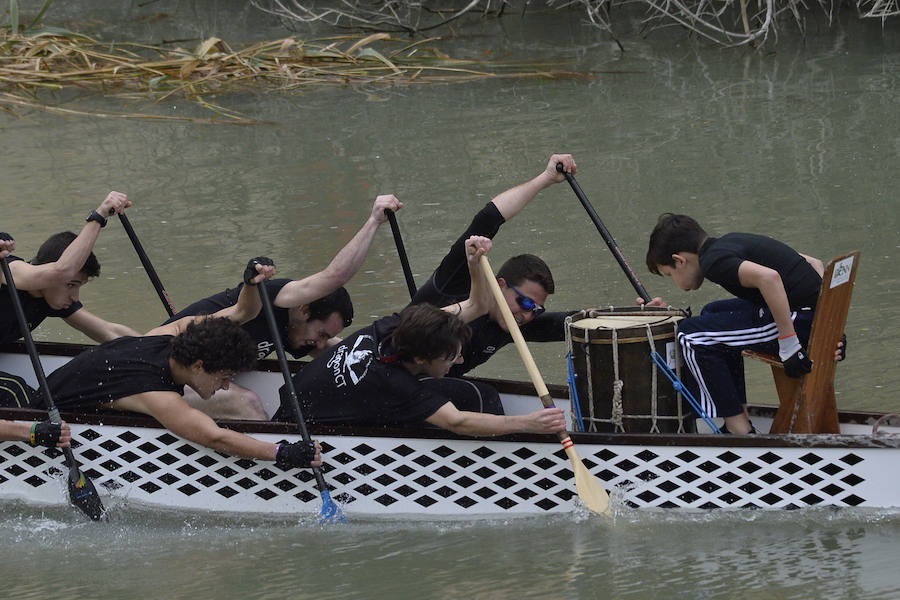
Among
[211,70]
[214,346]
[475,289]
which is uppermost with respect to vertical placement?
[211,70]

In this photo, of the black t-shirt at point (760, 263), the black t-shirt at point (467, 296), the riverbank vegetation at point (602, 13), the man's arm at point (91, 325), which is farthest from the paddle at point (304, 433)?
the riverbank vegetation at point (602, 13)

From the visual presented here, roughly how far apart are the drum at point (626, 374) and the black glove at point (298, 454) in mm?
1148

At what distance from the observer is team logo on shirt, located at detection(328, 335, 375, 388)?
550cm

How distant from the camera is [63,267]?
615 centimetres

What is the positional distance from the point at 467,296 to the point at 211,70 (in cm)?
952

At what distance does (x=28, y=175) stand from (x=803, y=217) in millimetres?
6983

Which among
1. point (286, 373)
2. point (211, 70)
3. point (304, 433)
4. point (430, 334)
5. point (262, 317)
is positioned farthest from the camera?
point (211, 70)

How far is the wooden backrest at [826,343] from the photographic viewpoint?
17.0 feet

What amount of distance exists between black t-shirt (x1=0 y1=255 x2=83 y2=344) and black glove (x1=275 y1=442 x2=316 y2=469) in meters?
1.63

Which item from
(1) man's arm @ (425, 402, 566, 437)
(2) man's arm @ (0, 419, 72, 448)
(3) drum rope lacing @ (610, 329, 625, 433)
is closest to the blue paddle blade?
(1) man's arm @ (425, 402, 566, 437)

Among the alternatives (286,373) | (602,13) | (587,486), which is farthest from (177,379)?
(602,13)

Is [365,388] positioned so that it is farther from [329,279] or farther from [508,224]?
[508,224]

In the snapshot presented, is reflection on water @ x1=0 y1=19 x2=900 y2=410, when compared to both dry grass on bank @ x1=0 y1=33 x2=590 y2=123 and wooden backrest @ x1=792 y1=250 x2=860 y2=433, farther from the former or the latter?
wooden backrest @ x1=792 y1=250 x2=860 y2=433

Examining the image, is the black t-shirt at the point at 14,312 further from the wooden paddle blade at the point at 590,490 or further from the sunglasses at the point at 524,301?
the wooden paddle blade at the point at 590,490
